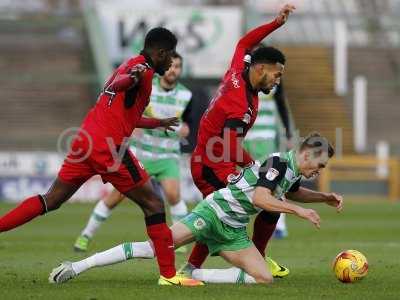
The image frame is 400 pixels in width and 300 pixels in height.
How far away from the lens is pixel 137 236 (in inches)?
643

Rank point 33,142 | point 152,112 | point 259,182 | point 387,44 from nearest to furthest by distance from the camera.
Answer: point 259,182 < point 152,112 < point 33,142 < point 387,44

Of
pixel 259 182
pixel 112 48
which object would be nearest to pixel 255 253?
pixel 259 182

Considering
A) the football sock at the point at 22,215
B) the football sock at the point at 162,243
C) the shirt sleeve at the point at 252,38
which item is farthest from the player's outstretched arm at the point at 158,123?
the football sock at the point at 22,215

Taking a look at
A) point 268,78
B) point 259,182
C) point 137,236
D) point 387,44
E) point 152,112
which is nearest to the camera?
point 259,182

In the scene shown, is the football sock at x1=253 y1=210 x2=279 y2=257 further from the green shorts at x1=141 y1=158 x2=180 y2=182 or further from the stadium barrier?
the stadium barrier

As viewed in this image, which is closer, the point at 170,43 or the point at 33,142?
the point at 170,43

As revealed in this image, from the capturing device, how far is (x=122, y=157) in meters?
9.79

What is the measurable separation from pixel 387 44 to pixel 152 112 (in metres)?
28.6

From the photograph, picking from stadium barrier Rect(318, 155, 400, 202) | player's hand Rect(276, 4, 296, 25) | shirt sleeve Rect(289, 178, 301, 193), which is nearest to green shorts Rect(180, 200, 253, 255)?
shirt sleeve Rect(289, 178, 301, 193)

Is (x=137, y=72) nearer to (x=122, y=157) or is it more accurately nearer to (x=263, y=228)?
(x=122, y=157)

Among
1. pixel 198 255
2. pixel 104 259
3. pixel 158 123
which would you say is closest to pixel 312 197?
pixel 198 255

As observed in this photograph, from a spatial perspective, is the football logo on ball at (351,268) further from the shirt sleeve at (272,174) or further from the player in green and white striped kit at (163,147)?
the player in green and white striped kit at (163,147)

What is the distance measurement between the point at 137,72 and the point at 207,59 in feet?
91.0

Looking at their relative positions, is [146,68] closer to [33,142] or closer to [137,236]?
[137,236]
